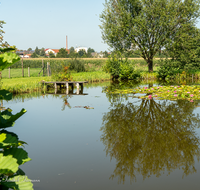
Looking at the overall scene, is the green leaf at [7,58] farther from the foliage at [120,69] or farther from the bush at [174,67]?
the bush at [174,67]

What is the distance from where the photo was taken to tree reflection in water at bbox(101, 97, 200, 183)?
163 inches

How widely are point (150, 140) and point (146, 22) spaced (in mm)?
21836

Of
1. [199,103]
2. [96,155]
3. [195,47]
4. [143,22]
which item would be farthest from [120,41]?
[96,155]

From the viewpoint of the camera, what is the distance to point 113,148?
506 cm

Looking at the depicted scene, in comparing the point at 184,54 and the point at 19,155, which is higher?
the point at 184,54

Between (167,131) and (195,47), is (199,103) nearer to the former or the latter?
(167,131)

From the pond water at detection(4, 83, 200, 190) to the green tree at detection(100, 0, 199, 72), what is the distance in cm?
1787

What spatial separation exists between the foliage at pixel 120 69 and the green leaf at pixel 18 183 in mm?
22745

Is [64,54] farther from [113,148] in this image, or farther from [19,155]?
[19,155]

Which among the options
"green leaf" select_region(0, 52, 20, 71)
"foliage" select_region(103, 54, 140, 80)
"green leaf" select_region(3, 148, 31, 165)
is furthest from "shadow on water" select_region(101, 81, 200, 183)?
"foliage" select_region(103, 54, 140, 80)

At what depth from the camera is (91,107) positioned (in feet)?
32.1

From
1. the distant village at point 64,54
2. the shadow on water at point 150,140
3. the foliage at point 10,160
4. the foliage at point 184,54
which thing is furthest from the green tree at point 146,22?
the foliage at point 10,160

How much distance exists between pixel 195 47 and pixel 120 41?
8.53 metres

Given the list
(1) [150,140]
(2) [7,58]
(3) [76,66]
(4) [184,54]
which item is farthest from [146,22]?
(2) [7,58]
